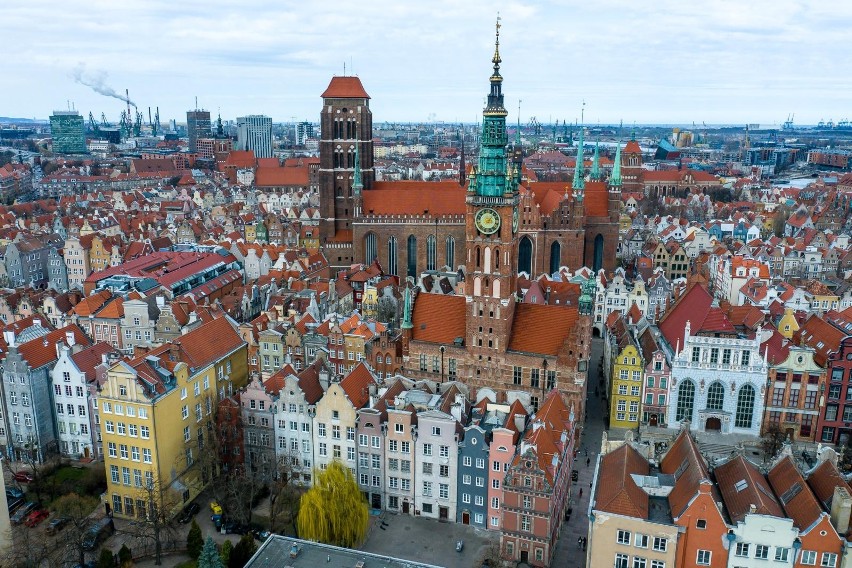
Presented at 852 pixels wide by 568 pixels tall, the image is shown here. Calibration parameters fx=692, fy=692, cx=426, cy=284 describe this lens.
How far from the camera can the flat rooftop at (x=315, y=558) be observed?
4416 centimetres

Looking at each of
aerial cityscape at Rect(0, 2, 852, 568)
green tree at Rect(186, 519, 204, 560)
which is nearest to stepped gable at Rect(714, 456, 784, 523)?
aerial cityscape at Rect(0, 2, 852, 568)

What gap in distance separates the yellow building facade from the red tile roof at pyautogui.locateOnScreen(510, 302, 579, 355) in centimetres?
756

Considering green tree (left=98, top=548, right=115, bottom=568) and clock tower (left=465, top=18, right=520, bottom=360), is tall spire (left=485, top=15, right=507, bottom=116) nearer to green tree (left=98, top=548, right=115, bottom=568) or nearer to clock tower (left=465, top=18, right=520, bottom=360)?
clock tower (left=465, top=18, right=520, bottom=360)

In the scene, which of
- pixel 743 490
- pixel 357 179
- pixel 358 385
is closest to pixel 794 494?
pixel 743 490

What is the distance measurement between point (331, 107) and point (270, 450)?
243ft

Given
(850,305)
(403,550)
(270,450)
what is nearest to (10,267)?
(270,450)

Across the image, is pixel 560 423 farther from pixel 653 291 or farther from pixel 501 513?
pixel 653 291

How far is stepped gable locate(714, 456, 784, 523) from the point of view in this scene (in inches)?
1697

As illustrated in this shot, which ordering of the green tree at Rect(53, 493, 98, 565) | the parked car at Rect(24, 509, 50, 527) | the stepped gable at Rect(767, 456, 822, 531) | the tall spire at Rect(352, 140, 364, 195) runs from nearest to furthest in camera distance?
the stepped gable at Rect(767, 456, 822, 531), the green tree at Rect(53, 493, 98, 565), the parked car at Rect(24, 509, 50, 527), the tall spire at Rect(352, 140, 364, 195)

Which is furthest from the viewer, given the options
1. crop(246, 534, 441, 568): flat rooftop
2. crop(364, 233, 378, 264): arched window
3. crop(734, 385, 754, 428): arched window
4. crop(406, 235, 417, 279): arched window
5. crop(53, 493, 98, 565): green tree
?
crop(406, 235, 417, 279): arched window

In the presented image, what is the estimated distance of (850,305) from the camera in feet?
308

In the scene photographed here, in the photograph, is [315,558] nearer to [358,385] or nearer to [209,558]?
[209,558]

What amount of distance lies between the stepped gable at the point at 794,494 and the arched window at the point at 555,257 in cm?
7147

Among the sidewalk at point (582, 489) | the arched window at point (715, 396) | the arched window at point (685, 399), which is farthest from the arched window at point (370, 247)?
the arched window at point (715, 396)
